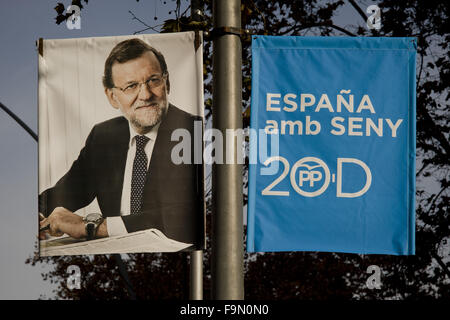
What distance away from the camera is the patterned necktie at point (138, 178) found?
5.04 metres

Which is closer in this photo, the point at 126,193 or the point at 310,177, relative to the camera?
the point at 310,177

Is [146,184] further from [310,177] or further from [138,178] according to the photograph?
[310,177]

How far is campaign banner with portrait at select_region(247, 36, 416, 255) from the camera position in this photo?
15.4 feet

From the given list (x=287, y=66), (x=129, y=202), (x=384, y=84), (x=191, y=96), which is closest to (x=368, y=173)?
(x=384, y=84)

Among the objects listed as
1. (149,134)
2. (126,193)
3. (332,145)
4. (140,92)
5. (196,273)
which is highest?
(140,92)

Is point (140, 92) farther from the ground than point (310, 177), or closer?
farther from the ground

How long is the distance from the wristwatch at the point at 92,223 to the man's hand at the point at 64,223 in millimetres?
39

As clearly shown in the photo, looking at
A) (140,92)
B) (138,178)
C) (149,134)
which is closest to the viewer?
(138,178)

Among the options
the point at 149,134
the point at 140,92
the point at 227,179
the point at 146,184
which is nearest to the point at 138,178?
the point at 146,184

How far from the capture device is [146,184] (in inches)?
199

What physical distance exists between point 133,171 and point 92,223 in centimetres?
52

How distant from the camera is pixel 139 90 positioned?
17.4 feet

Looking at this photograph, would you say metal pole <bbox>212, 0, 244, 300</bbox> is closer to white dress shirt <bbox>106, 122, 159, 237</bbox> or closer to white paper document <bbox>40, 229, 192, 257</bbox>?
Answer: white paper document <bbox>40, 229, 192, 257</bbox>
